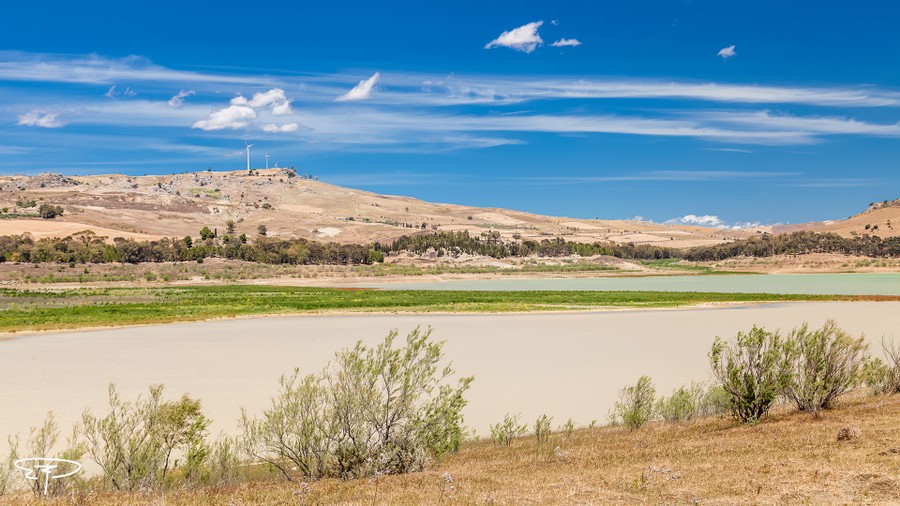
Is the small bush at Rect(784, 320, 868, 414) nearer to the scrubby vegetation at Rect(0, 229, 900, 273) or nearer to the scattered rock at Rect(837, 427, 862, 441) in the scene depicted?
the scattered rock at Rect(837, 427, 862, 441)

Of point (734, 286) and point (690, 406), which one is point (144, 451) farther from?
point (734, 286)

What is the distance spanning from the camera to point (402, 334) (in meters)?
41.6

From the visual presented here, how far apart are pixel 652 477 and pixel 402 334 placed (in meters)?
31.8

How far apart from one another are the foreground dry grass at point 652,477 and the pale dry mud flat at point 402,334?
5531 mm

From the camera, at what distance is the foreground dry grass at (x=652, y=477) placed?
9352mm

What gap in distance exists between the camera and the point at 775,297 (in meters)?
70.8

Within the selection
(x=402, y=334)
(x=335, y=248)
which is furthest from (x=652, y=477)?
(x=335, y=248)

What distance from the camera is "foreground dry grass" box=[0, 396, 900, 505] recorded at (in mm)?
9352

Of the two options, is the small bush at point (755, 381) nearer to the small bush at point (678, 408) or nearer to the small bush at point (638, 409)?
the small bush at point (678, 408)

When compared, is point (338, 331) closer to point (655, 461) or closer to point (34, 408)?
point (34, 408)

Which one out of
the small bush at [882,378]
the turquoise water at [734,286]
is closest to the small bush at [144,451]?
the small bush at [882,378]

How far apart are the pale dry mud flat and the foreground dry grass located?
553 cm

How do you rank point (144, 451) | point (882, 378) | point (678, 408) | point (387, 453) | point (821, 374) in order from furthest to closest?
point (882, 378) → point (678, 408) → point (821, 374) → point (387, 453) → point (144, 451)

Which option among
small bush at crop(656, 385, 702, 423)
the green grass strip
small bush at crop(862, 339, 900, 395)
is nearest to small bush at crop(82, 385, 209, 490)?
small bush at crop(656, 385, 702, 423)
